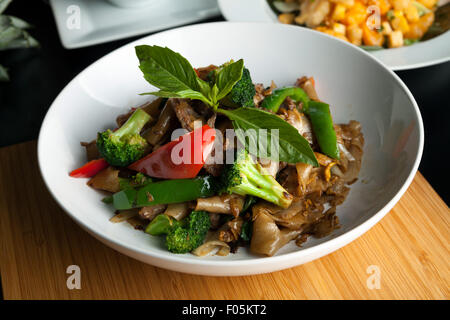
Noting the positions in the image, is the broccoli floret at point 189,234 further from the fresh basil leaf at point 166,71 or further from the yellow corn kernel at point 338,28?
the yellow corn kernel at point 338,28

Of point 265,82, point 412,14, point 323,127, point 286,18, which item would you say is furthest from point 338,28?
point 323,127

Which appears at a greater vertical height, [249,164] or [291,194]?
[249,164]

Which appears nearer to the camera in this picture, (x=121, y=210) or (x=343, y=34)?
(x=121, y=210)

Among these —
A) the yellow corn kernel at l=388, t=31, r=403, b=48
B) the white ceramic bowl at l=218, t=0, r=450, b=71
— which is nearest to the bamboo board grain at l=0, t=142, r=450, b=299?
the white ceramic bowl at l=218, t=0, r=450, b=71

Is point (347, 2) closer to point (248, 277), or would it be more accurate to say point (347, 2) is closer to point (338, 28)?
point (338, 28)

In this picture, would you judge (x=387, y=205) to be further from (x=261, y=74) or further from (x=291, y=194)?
(x=261, y=74)

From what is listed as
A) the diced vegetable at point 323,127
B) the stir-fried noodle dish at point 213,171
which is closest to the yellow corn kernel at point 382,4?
the diced vegetable at point 323,127

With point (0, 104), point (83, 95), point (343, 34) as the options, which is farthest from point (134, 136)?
point (343, 34)

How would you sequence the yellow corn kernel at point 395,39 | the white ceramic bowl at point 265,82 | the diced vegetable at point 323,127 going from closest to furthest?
the white ceramic bowl at point 265,82 < the diced vegetable at point 323,127 < the yellow corn kernel at point 395,39
